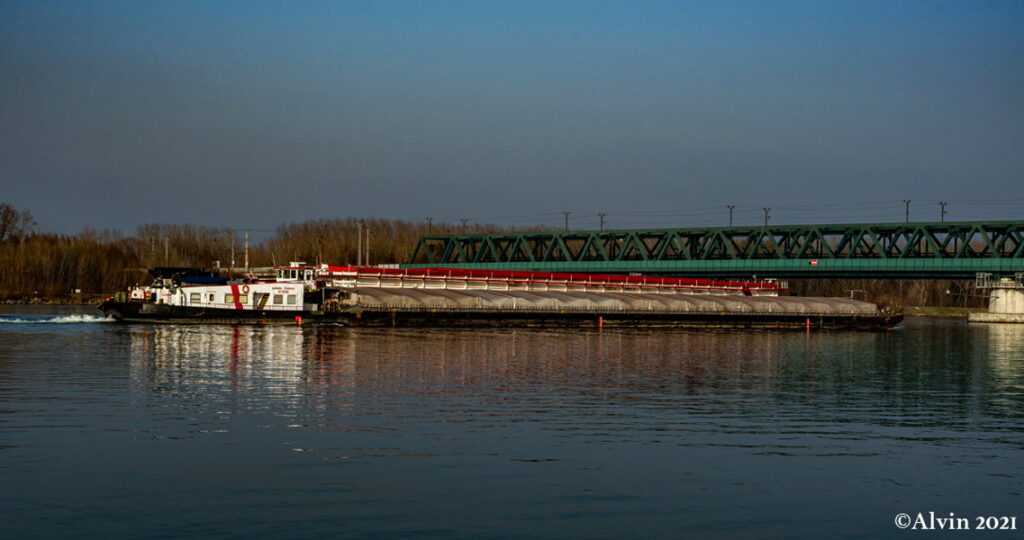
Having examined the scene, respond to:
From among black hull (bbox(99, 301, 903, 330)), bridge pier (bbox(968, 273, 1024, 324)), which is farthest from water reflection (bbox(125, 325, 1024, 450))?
bridge pier (bbox(968, 273, 1024, 324))

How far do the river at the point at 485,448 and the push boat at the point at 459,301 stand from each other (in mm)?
35805

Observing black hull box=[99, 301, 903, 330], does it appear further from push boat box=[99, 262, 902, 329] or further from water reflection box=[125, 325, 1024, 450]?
water reflection box=[125, 325, 1024, 450]

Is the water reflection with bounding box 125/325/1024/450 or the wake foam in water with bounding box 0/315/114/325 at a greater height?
the wake foam in water with bounding box 0/315/114/325

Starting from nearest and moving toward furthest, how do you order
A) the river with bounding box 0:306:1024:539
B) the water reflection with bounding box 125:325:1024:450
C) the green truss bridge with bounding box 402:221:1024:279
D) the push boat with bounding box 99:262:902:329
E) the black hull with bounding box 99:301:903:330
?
the river with bounding box 0:306:1024:539 → the water reflection with bounding box 125:325:1024:450 → the black hull with bounding box 99:301:903:330 → the push boat with bounding box 99:262:902:329 → the green truss bridge with bounding box 402:221:1024:279

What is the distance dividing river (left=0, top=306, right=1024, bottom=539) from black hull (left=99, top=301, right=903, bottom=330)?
33.3 meters

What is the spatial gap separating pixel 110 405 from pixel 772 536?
24865 millimetres

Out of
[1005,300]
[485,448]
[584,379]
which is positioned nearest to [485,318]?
[584,379]

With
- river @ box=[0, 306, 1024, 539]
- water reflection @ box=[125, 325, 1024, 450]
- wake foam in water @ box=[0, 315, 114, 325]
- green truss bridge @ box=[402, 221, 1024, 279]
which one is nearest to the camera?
river @ box=[0, 306, 1024, 539]

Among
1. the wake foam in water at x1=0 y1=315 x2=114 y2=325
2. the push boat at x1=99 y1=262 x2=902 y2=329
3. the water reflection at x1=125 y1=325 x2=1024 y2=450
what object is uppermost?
the push boat at x1=99 y1=262 x2=902 y2=329

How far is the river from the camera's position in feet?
70.8

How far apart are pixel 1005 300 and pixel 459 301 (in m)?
95.6

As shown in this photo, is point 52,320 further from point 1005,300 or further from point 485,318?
point 1005,300

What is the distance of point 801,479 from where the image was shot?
26047 millimetres

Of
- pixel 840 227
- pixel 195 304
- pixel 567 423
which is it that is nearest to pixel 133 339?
pixel 195 304
